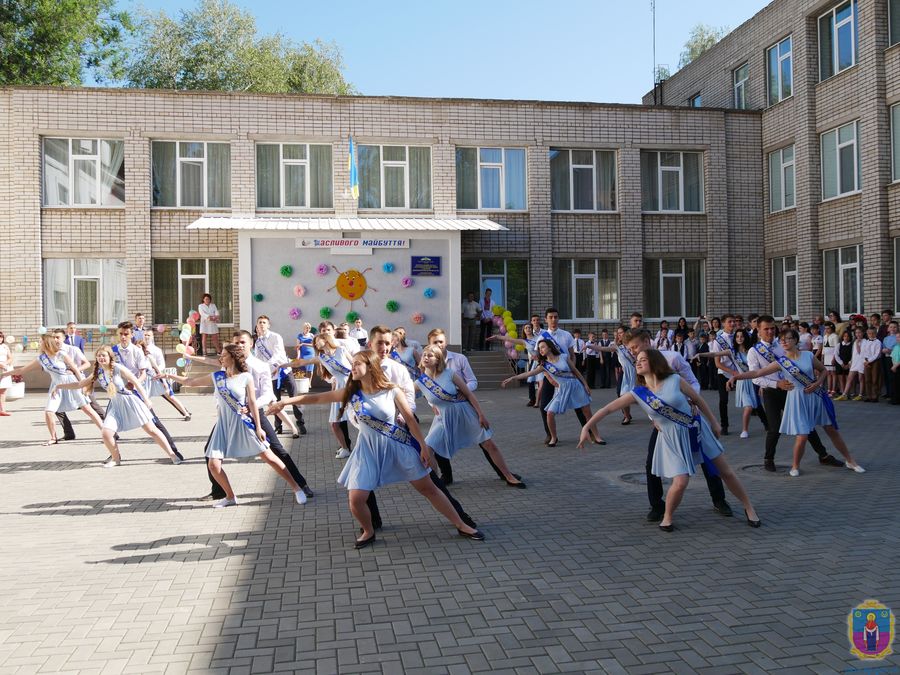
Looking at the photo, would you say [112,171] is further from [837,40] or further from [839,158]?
[837,40]

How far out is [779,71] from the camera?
26422mm

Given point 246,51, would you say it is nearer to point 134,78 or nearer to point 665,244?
point 134,78

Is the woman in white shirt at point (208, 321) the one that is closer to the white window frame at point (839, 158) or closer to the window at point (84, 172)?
the window at point (84, 172)

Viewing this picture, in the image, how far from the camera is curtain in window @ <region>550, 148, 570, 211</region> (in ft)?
88.5

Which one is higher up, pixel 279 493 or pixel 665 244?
pixel 665 244

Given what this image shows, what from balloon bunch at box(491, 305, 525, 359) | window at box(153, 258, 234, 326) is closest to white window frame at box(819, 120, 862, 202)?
balloon bunch at box(491, 305, 525, 359)

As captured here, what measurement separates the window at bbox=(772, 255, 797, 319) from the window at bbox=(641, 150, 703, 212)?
336 centimetres

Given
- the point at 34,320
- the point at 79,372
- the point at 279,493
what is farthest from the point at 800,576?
the point at 34,320

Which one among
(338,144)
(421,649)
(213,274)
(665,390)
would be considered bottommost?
(421,649)

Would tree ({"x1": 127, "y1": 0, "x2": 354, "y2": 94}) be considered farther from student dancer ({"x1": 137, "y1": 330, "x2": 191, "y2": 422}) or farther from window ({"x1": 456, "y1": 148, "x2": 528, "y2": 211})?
student dancer ({"x1": 137, "y1": 330, "x2": 191, "y2": 422})

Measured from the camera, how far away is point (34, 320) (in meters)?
23.5

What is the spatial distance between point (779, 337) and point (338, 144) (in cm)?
1836

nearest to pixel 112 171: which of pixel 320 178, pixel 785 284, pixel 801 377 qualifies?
pixel 320 178

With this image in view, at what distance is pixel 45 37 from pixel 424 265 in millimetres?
23016
